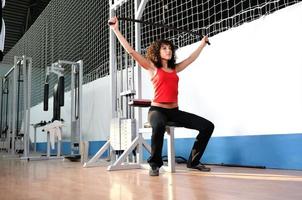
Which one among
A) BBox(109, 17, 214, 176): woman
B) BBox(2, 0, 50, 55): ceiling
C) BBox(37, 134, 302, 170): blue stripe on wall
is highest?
BBox(2, 0, 50, 55): ceiling

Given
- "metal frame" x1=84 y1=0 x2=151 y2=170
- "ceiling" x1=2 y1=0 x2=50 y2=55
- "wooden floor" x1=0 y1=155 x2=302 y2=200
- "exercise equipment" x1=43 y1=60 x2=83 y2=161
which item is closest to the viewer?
"wooden floor" x1=0 y1=155 x2=302 y2=200

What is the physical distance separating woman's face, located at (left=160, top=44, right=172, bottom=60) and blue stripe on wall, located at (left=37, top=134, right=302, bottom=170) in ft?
2.96

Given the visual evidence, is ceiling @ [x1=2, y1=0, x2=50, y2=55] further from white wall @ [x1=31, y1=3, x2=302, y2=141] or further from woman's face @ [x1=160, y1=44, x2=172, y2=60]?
woman's face @ [x1=160, y1=44, x2=172, y2=60]

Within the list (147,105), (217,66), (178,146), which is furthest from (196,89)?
(147,105)

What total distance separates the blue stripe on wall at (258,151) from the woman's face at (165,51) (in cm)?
90

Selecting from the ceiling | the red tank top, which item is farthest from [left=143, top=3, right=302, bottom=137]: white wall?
the ceiling

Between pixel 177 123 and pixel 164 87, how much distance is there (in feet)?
0.91

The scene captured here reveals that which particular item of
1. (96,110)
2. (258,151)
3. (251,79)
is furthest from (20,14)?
(258,151)

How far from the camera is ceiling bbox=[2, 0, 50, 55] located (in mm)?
9398

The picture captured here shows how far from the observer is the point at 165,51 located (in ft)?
8.41

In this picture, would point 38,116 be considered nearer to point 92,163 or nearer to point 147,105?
point 92,163

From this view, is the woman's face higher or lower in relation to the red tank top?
higher

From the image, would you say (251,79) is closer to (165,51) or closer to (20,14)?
(165,51)

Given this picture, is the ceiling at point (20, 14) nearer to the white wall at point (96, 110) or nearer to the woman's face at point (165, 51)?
the white wall at point (96, 110)
